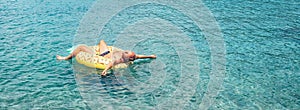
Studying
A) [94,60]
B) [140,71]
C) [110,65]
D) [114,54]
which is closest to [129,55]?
[114,54]

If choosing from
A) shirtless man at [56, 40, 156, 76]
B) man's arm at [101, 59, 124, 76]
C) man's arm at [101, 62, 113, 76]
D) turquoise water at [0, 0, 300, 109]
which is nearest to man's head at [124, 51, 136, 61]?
shirtless man at [56, 40, 156, 76]

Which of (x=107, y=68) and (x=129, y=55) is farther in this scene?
(x=129, y=55)

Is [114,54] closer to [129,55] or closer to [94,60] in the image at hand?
[129,55]

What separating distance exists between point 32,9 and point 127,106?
72.2 feet

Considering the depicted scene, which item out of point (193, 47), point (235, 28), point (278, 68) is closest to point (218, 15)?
A: point (235, 28)

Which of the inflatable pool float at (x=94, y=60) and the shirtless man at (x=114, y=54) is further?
the shirtless man at (x=114, y=54)

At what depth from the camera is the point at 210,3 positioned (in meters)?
40.2

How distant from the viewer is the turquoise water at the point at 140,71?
17297 mm

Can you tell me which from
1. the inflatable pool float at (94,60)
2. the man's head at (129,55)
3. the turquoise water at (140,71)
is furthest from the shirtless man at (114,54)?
the turquoise water at (140,71)

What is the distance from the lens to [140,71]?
20547mm

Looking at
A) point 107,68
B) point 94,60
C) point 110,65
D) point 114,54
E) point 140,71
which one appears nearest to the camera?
point 107,68

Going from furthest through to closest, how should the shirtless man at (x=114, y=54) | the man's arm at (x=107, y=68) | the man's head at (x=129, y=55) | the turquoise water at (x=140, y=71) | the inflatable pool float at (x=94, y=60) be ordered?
the man's head at (x=129, y=55) → the shirtless man at (x=114, y=54) → the inflatable pool float at (x=94, y=60) → the man's arm at (x=107, y=68) → the turquoise water at (x=140, y=71)

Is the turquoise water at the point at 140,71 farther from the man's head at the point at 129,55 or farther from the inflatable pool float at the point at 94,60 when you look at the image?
the man's head at the point at 129,55

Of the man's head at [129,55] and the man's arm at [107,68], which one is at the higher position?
the man's head at [129,55]
